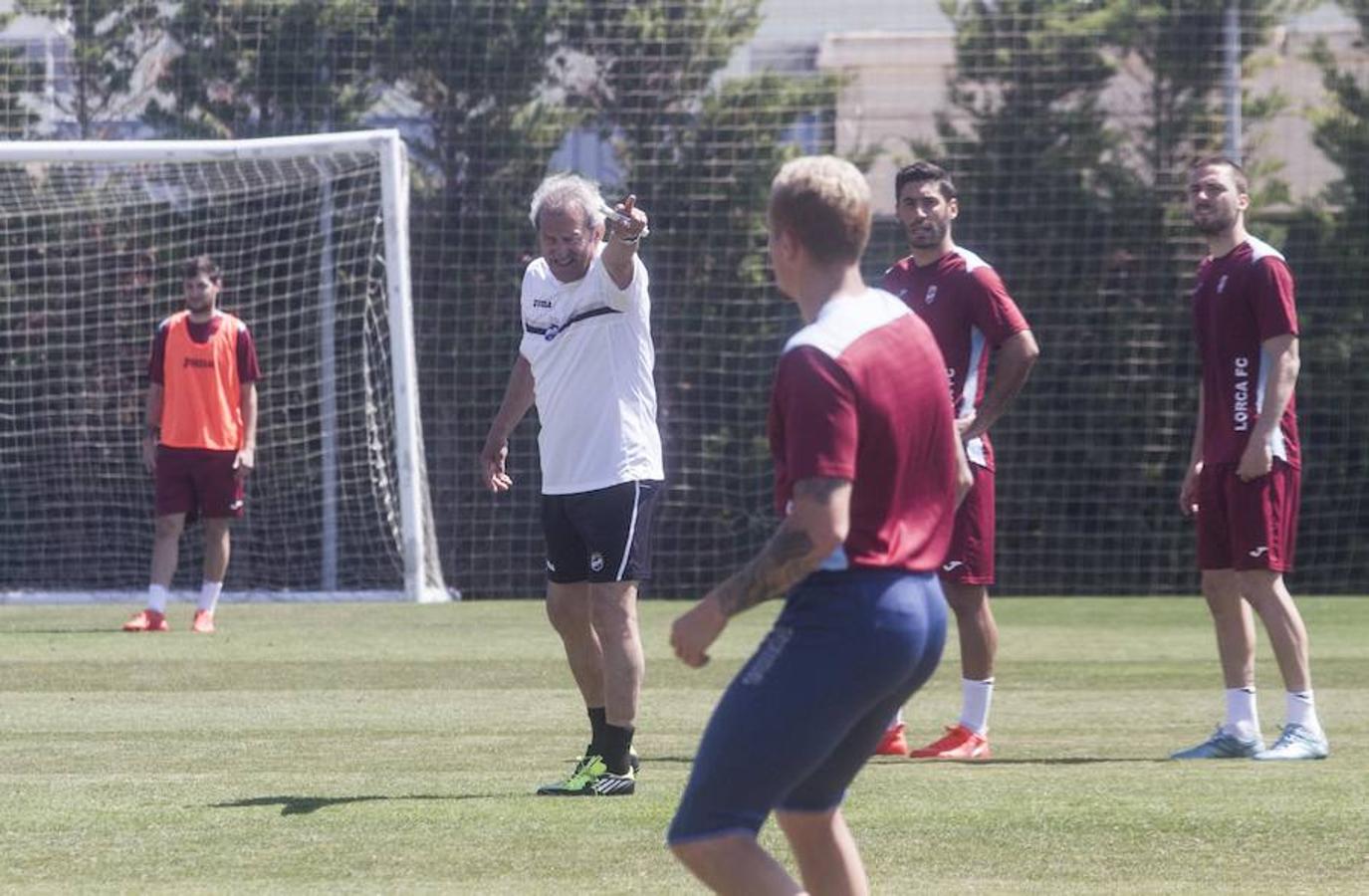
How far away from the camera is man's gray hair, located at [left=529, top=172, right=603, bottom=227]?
23.5 feet

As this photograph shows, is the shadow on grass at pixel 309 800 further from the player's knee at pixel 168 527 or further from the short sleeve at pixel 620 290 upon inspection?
the player's knee at pixel 168 527

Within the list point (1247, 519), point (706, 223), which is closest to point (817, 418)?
point (1247, 519)

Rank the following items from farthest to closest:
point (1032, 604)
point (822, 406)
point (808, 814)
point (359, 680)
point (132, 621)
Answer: point (1032, 604) < point (132, 621) < point (359, 680) < point (808, 814) < point (822, 406)

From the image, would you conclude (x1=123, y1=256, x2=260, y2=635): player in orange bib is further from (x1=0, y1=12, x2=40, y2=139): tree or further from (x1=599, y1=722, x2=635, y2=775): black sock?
(x1=599, y1=722, x2=635, y2=775): black sock

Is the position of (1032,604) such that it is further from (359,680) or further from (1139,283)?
(359,680)

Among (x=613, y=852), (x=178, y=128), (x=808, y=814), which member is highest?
(x=178, y=128)

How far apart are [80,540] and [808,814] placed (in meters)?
14.3

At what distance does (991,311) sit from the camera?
8.29 metres

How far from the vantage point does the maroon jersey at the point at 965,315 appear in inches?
327

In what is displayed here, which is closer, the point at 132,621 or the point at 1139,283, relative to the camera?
the point at 132,621

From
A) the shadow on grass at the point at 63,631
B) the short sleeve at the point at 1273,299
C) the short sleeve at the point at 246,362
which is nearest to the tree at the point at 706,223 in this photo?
the short sleeve at the point at 246,362

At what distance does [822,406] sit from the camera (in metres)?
4.12

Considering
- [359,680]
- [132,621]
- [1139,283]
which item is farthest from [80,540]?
[1139,283]

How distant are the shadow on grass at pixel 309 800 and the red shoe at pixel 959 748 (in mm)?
1962
